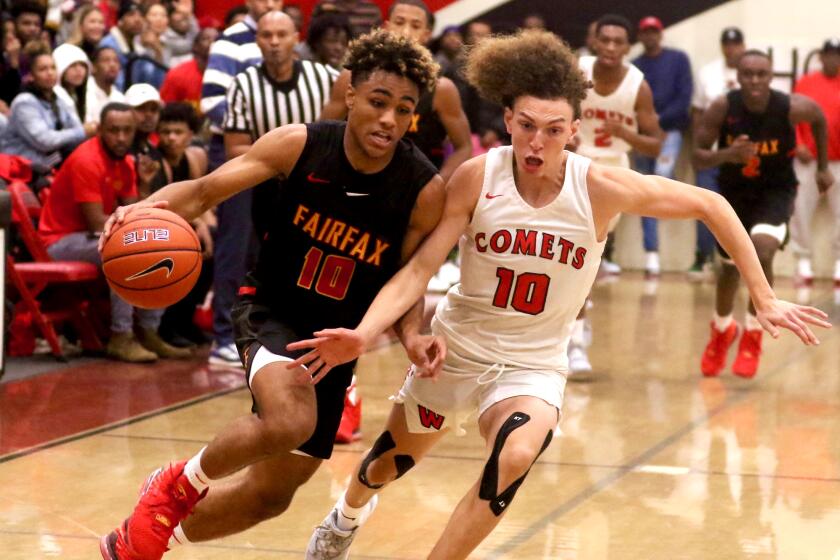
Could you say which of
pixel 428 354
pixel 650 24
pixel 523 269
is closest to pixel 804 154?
pixel 650 24

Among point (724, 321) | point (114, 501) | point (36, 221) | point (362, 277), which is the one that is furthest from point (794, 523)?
point (36, 221)

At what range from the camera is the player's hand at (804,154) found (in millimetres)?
13188

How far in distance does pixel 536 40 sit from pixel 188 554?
2.15m

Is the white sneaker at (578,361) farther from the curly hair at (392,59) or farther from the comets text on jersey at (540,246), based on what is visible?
the curly hair at (392,59)

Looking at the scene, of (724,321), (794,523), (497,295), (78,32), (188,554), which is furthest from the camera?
(78,32)

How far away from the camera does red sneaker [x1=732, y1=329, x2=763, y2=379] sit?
8398 mm

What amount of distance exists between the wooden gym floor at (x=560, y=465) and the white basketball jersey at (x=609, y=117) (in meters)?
1.37

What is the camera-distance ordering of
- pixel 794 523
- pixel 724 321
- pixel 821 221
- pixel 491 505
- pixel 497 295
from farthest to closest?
pixel 821 221
pixel 724 321
pixel 794 523
pixel 497 295
pixel 491 505

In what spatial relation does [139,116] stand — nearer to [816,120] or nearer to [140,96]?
[140,96]

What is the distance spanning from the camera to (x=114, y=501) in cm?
545

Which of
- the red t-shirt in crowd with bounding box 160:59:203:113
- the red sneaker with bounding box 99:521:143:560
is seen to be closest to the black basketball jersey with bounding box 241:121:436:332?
the red sneaker with bounding box 99:521:143:560

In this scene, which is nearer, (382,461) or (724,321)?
(382,461)

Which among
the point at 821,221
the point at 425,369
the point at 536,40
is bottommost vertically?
the point at 821,221

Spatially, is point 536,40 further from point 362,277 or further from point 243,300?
point 243,300
